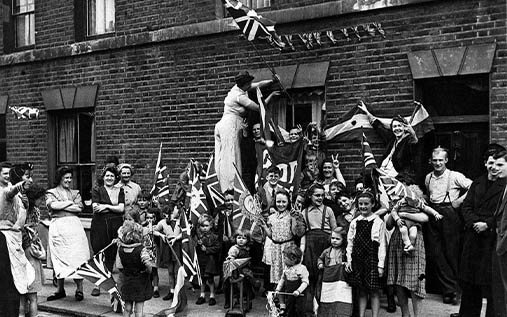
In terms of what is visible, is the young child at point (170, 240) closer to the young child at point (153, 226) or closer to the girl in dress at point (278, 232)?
the young child at point (153, 226)

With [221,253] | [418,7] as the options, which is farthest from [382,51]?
[221,253]

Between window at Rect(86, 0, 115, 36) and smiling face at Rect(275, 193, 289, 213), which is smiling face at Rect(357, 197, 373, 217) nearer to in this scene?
smiling face at Rect(275, 193, 289, 213)

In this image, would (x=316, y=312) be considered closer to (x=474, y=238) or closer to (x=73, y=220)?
(x=474, y=238)

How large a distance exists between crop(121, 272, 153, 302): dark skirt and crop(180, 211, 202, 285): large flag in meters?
0.80

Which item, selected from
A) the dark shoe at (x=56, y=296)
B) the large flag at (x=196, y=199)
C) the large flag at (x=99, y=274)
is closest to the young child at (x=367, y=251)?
the large flag at (x=196, y=199)

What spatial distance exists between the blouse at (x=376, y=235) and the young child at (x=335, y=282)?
0.17 m

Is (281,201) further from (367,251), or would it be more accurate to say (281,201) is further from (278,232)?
(367,251)

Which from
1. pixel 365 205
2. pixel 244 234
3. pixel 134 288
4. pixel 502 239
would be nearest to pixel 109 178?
pixel 134 288

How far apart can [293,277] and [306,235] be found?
0.68 m

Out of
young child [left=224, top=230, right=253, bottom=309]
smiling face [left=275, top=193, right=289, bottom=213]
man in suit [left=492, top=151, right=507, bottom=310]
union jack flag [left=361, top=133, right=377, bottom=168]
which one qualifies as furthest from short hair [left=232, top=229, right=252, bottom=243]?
man in suit [left=492, top=151, right=507, bottom=310]

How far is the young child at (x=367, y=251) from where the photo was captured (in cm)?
589

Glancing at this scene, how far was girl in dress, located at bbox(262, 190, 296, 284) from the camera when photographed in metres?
A: 6.53

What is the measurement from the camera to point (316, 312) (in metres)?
6.34

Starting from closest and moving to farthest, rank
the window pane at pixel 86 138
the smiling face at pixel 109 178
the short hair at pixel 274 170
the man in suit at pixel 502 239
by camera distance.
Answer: the man in suit at pixel 502 239, the short hair at pixel 274 170, the smiling face at pixel 109 178, the window pane at pixel 86 138
